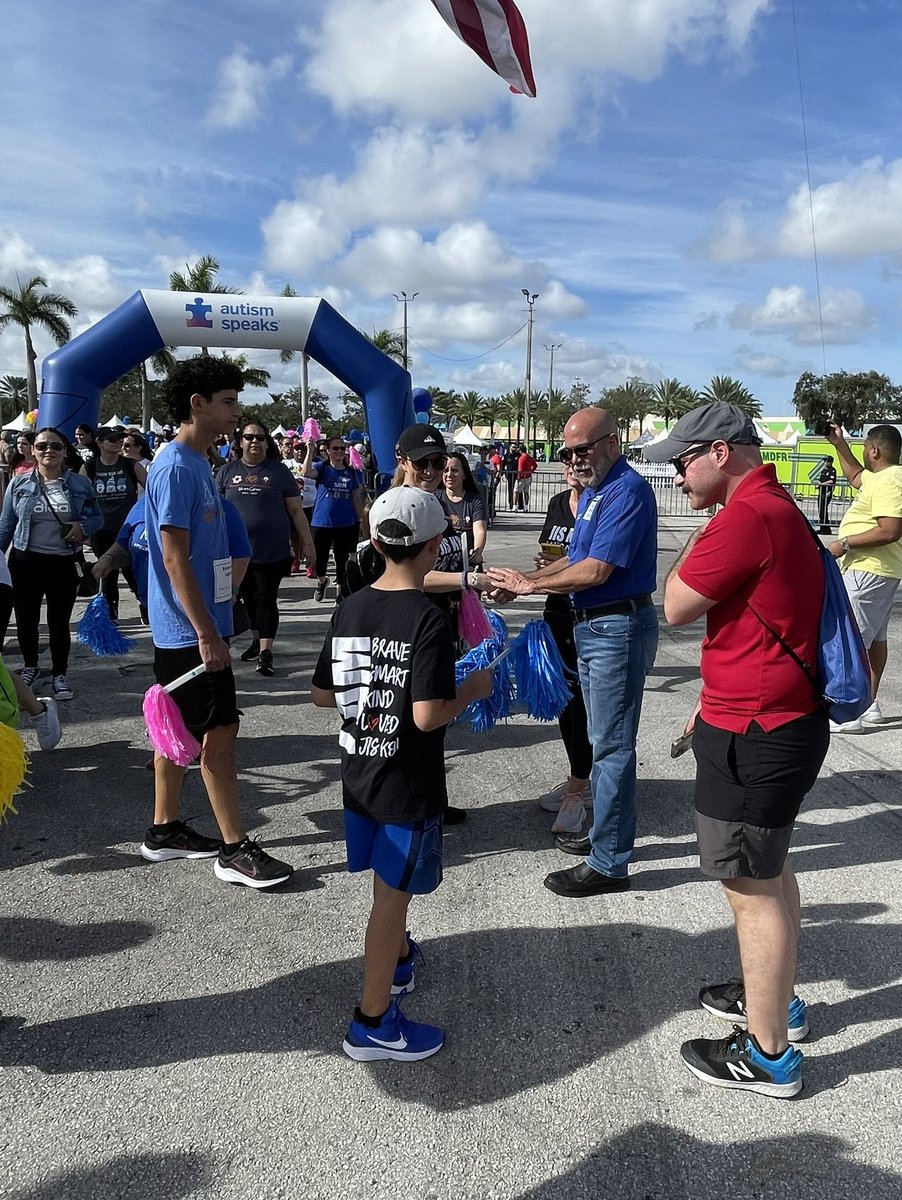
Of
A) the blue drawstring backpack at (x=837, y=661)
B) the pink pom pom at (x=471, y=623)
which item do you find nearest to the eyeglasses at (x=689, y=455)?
the blue drawstring backpack at (x=837, y=661)

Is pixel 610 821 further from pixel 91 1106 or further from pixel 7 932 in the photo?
pixel 7 932

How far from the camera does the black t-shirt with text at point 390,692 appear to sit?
7.41 ft

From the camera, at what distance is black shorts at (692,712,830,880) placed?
225cm

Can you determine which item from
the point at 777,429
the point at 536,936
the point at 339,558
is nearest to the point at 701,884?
the point at 536,936

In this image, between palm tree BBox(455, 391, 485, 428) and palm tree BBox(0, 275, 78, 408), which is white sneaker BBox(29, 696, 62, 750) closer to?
palm tree BBox(0, 275, 78, 408)

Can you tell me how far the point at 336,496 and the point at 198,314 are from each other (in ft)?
13.6

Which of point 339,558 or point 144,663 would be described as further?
point 339,558

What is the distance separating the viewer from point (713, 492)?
242 centimetres

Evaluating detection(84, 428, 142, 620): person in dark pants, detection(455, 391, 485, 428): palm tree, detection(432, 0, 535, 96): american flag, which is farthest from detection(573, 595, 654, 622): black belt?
detection(455, 391, 485, 428): palm tree

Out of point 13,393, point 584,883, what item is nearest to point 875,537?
point 584,883

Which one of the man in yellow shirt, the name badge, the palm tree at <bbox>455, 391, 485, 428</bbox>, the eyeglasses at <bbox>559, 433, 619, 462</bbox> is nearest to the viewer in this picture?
the eyeglasses at <bbox>559, 433, 619, 462</bbox>

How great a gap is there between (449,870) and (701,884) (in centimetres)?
106

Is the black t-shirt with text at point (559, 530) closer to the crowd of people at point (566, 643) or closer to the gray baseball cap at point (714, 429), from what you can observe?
the crowd of people at point (566, 643)

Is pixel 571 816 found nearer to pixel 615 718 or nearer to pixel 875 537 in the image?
pixel 615 718
